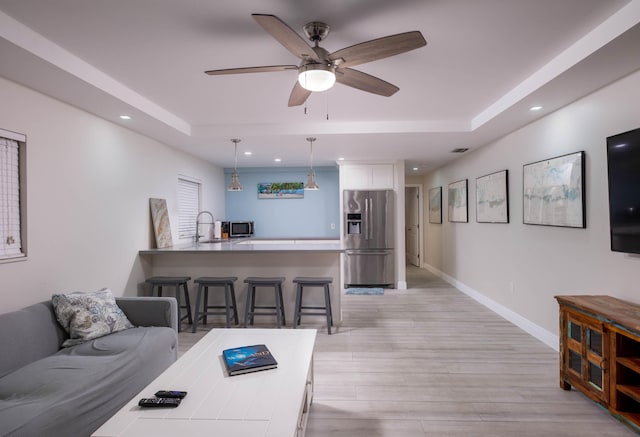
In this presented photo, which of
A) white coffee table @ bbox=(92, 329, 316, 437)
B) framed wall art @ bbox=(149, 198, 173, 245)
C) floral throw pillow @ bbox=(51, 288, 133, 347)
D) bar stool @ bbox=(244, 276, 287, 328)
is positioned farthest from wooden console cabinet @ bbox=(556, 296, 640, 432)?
framed wall art @ bbox=(149, 198, 173, 245)

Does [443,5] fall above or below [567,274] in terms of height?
above

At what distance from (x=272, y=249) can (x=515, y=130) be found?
3.14 metres

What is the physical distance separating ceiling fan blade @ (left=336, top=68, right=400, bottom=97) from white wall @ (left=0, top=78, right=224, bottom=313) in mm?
2330

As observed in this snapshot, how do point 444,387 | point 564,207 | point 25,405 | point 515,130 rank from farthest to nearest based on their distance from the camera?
point 515,130 → point 564,207 → point 444,387 → point 25,405

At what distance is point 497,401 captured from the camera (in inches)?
94.0

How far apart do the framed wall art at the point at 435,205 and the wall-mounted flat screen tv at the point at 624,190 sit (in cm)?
450

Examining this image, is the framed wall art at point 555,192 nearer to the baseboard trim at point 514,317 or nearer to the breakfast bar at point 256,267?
the baseboard trim at point 514,317

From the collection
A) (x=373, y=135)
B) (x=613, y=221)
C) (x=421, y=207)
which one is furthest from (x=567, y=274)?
(x=421, y=207)

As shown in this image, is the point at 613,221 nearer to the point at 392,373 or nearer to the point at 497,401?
the point at 497,401

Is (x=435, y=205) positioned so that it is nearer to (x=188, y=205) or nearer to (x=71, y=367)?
(x=188, y=205)

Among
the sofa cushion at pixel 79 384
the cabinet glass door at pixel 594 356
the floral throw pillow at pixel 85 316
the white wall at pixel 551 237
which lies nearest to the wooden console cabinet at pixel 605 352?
the cabinet glass door at pixel 594 356

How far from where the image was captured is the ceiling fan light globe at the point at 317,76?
1860mm

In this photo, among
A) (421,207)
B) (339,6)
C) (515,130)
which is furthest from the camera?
(421,207)

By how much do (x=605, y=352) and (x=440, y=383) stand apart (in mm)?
1084
